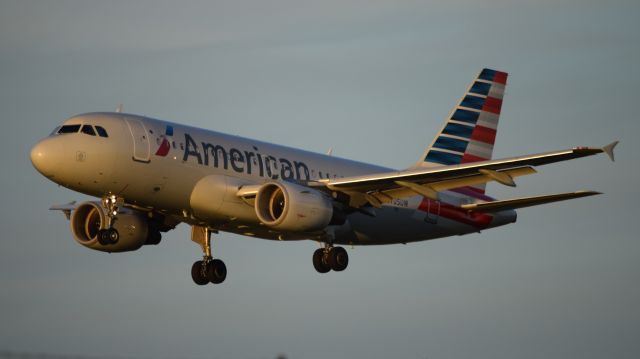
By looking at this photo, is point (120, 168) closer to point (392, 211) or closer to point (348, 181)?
point (348, 181)

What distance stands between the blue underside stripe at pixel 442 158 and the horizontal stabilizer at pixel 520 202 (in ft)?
12.4

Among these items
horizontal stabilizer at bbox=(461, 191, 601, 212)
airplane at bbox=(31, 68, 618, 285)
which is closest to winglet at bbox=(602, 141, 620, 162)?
airplane at bbox=(31, 68, 618, 285)

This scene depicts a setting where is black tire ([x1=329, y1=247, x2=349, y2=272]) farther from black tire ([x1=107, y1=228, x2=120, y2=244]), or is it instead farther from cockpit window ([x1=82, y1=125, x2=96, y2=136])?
cockpit window ([x1=82, y1=125, x2=96, y2=136])

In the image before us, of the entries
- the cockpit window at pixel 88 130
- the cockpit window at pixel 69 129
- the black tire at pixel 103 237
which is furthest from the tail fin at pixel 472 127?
the cockpit window at pixel 69 129

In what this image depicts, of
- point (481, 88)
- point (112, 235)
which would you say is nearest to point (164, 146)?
point (112, 235)

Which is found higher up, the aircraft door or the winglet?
the aircraft door

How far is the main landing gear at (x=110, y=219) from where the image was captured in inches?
1889

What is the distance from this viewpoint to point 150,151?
4709cm

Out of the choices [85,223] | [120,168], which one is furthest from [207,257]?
[120,168]

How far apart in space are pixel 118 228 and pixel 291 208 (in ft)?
27.1

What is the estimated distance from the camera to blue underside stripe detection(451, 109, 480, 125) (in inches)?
2378

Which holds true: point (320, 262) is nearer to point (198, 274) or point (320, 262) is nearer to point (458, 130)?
point (198, 274)

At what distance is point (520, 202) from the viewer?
51938mm

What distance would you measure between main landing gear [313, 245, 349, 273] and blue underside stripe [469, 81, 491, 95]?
13.5 metres
